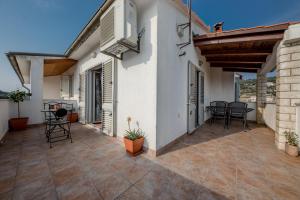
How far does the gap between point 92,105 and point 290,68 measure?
563 cm

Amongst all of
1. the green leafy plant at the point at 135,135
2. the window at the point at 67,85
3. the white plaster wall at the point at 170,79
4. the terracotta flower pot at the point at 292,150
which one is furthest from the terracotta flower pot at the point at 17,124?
the terracotta flower pot at the point at 292,150

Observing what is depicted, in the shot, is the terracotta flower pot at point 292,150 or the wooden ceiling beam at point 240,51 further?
the wooden ceiling beam at point 240,51

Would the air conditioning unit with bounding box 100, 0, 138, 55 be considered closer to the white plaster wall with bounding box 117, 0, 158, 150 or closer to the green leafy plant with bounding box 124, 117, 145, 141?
the white plaster wall with bounding box 117, 0, 158, 150

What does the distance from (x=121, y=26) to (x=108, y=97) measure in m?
1.82

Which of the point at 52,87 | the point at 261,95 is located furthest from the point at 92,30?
the point at 52,87

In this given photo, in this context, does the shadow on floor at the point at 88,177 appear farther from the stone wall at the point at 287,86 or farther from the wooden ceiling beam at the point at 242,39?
the wooden ceiling beam at the point at 242,39

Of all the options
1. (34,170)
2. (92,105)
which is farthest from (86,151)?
(92,105)

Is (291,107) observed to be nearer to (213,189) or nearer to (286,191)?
(286,191)

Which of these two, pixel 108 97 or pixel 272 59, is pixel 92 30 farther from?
pixel 272 59

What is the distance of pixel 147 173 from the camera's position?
1.73 m

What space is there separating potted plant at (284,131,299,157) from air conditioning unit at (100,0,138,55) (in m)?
3.58

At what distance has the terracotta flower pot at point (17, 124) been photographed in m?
3.87

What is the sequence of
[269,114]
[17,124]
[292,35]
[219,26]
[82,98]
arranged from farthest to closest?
[82,98] → [269,114] → [219,26] → [17,124] → [292,35]

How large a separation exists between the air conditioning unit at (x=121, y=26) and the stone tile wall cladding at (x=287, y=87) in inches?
121
